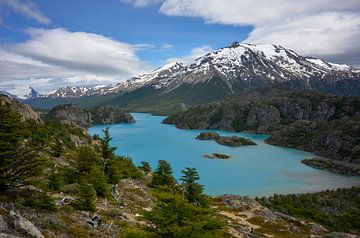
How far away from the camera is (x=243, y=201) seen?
69875 millimetres

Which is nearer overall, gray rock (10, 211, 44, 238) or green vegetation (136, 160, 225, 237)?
gray rock (10, 211, 44, 238)

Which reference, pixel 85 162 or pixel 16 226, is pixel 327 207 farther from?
pixel 16 226

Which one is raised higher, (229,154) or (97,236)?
(97,236)

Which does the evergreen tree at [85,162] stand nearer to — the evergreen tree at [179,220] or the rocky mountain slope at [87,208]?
the rocky mountain slope at [87,208]

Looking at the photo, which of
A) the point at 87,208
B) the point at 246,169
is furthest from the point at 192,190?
the point at 246,169

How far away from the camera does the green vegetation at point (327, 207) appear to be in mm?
75875

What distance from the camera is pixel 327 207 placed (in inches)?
3514

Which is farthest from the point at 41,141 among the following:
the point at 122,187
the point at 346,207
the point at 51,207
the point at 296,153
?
the point at 296,153

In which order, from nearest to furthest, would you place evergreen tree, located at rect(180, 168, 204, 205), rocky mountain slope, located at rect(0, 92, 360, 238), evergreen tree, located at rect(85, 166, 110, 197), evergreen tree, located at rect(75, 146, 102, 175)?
rocky mountain slope, located at rect(0, 92, 360, 238), evergreen tree, located at rect(85, 166, 110, 197), evergreen tree, located at rect(75, 146, 102, 175), evergreen tree, located at rect(180, 168, 204, 205)

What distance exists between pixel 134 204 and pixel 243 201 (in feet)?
118

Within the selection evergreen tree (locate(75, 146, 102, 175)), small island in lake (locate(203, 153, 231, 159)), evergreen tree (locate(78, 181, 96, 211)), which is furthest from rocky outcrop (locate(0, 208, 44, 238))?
small island in lake (locate(203, 153, 231, 159))

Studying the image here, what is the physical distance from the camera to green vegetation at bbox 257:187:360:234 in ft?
249

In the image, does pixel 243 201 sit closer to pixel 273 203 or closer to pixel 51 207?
pixel 273 203

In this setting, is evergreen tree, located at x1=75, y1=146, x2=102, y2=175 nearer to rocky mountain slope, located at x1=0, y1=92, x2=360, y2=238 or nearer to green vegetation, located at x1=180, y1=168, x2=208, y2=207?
rocky mountain slope, located at x1=0, y1=92, x2=360, y2=238
